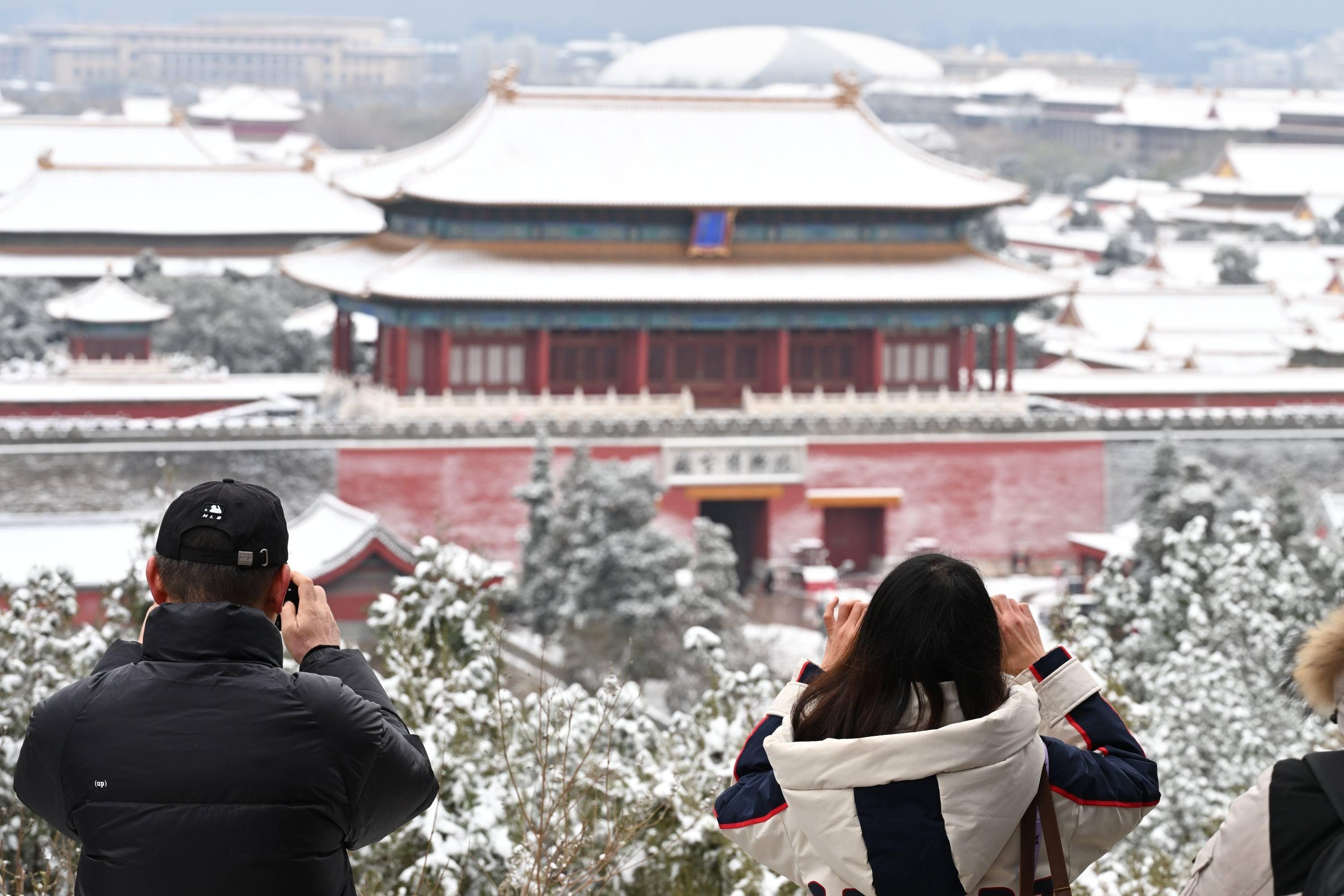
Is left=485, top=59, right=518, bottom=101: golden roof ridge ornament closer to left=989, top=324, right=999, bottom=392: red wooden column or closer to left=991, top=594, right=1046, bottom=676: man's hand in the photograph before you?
left=989, top=324, right=999, bottom=392: red wooden column

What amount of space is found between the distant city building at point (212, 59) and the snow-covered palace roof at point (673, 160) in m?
147

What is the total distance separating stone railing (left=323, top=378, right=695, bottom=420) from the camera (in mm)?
26531

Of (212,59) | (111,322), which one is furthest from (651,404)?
(212,59)

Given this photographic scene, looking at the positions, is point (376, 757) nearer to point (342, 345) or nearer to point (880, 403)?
point (880, 403)

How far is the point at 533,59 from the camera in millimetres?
199875

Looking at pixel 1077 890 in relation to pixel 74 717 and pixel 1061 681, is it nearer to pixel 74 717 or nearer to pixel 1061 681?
pixel 1061 681

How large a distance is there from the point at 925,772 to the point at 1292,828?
607 mm

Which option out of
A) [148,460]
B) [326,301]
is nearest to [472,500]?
[148,460]

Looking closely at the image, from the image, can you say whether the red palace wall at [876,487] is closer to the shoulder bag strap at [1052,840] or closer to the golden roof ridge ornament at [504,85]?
the golden roof ridge ornament at [504,85]

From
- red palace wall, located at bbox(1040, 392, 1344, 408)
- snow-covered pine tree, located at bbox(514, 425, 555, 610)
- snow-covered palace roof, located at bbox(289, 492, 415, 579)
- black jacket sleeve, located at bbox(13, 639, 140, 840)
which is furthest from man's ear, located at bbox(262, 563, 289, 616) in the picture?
red palace wall, located at bbox(1040, 392, 1344, 408)

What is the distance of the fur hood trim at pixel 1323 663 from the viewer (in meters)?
3.66

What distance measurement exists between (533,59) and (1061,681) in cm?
19943

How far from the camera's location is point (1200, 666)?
1320cm

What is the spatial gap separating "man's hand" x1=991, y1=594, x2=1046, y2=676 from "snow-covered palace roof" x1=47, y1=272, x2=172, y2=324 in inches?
1205
